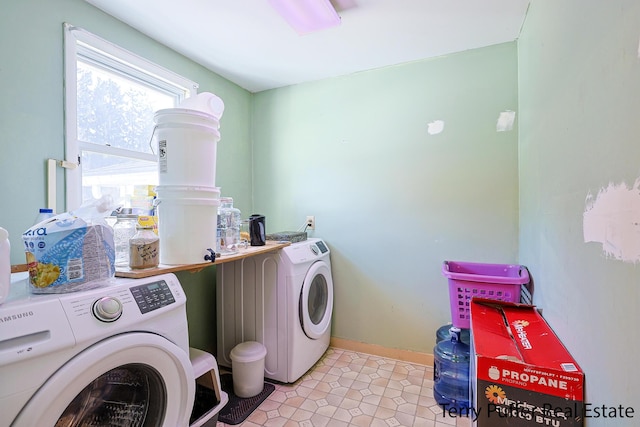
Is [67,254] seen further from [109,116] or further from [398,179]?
[398,179]

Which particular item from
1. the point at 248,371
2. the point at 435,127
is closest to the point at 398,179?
the point at 435,127

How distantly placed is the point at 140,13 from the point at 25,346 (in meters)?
1.72

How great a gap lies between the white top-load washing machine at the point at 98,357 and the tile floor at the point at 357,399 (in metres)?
0.71

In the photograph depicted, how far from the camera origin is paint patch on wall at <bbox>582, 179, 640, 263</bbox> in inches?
25.0

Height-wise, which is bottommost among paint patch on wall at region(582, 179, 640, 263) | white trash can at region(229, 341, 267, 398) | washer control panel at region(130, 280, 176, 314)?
white trash can at region(229, 341, 267, 398)

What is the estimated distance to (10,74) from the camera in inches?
48.6

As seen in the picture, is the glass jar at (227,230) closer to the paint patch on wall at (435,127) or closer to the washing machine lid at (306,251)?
the washing machine lid at (306,251)

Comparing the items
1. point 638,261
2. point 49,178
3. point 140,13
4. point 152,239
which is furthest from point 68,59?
point 638,261

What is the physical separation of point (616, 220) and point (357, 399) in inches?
63.5

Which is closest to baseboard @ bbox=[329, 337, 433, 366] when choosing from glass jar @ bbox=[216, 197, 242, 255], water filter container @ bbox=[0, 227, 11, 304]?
glass jar @ bbox=[216, 197, 242, 255]

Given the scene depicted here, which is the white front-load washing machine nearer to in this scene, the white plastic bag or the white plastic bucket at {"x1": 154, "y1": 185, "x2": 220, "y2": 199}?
the white plastic bucket at {"x1": 154, "y1": 185, "x2": 220, "y2": 199}

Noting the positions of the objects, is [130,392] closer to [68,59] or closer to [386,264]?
[68,59]

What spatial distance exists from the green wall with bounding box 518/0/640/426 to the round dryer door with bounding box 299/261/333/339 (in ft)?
4.21

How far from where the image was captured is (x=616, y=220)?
0.70 m
